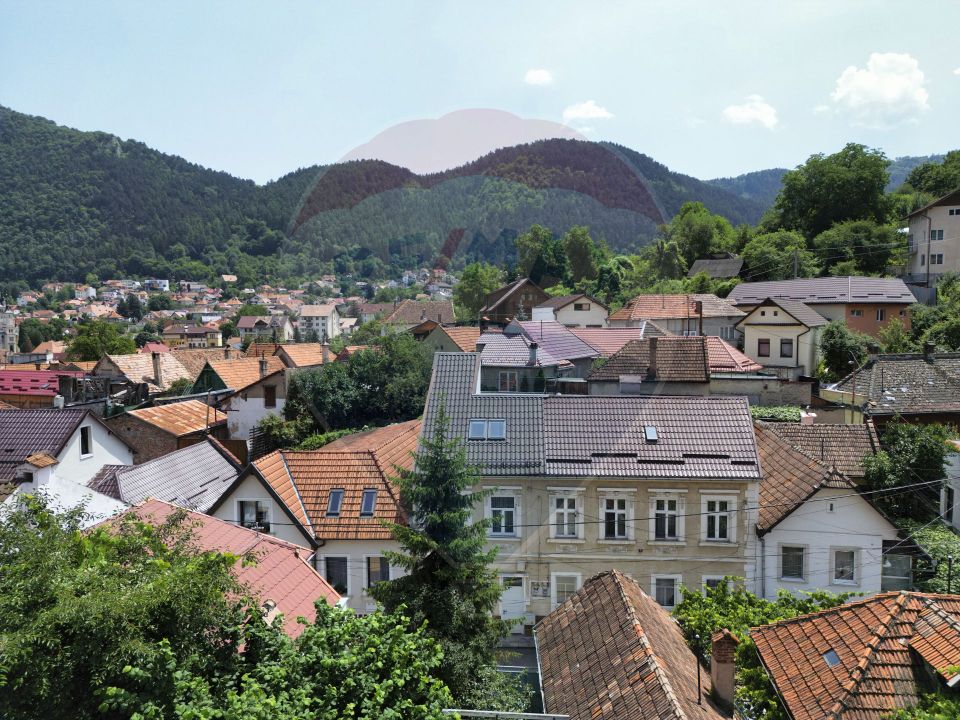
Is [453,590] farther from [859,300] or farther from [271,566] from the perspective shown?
[859,300]

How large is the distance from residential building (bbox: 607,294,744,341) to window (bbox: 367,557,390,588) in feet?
78.1

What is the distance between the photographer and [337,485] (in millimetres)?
17641

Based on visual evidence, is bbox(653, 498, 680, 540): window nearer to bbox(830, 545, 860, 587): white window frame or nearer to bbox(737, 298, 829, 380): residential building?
bbox(830, 545, 860, 587): white window frame

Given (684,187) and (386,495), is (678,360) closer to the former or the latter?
(386,495)

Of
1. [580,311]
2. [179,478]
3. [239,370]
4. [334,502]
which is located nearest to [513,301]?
[580,311]

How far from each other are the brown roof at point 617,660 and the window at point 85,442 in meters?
14.1

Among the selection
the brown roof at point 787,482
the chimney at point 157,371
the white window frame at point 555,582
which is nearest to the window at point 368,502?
the white window frame at point 555,582

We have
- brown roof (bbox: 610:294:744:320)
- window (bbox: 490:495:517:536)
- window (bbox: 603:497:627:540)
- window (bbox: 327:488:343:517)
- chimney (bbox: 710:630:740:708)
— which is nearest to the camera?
chimney (bbox: 710:630:740:708)

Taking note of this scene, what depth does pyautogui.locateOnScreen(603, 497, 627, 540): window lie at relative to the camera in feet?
53.6

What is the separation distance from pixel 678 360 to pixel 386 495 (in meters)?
10.3

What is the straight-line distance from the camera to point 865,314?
38.3m

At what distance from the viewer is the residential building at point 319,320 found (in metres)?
117

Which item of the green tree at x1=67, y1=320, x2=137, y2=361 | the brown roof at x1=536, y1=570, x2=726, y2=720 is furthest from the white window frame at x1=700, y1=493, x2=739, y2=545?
the green tree at x1=67, y1=320, x2=137, y2=361

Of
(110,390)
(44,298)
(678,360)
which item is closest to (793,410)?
(678,360)
